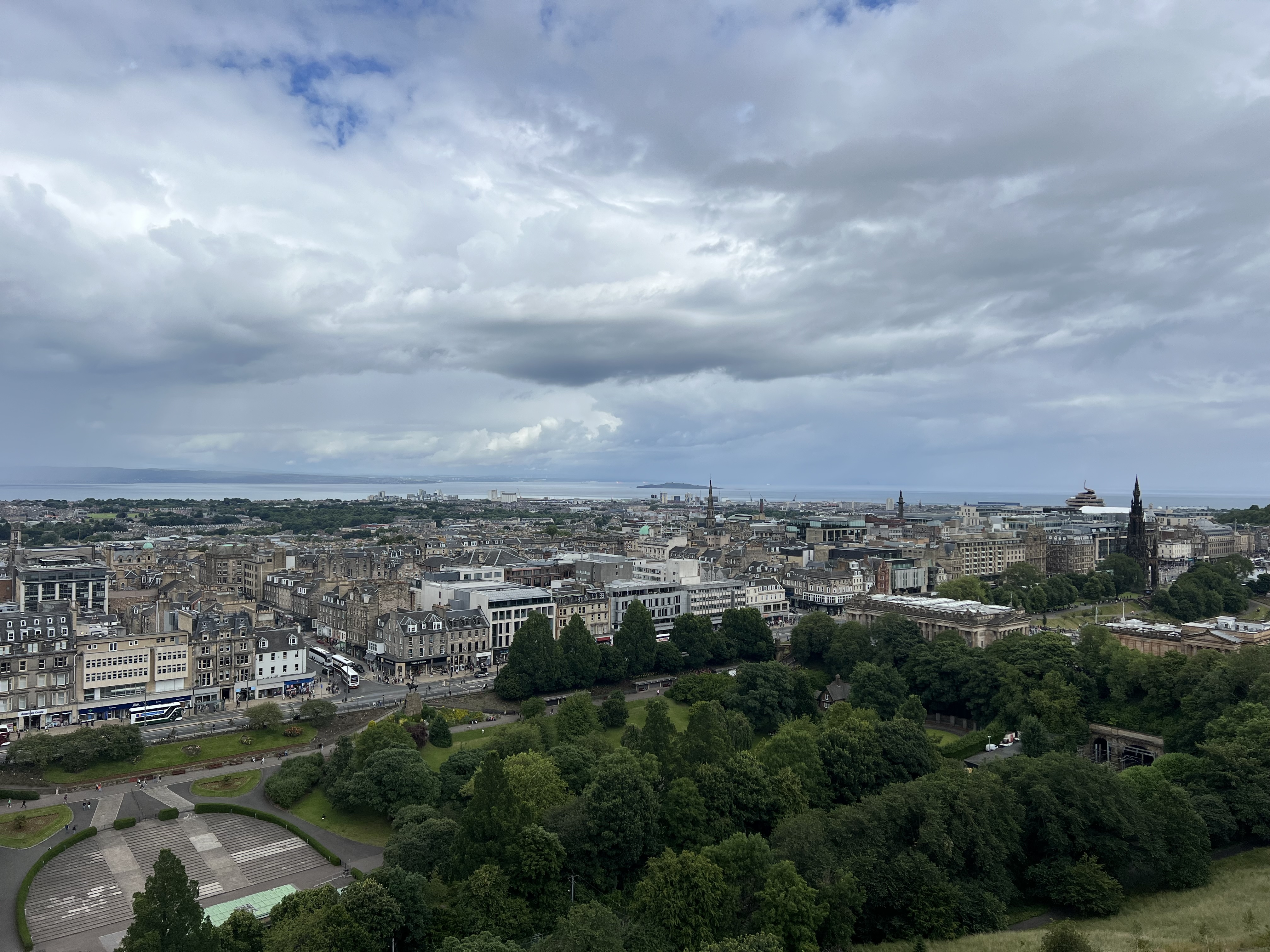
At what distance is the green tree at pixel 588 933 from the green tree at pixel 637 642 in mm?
43237

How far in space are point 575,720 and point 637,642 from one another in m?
21.0

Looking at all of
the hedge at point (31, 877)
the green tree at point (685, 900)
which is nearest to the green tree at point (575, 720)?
the green tree at point (685, 900)

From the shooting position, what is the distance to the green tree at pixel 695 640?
7850 cm

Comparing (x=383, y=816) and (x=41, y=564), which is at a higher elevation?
(x=41, y=564)

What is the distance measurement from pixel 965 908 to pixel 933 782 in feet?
21.3

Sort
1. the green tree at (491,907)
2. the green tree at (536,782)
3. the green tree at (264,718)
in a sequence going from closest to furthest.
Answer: the green tree at (491,907), the green tree at (536,782), the green tree at (264,718)

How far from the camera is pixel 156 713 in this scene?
61531 millimetres

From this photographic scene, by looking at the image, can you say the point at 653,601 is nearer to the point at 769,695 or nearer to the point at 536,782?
the point at 769,695

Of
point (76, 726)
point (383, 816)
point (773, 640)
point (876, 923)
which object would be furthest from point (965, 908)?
point (76, 726)

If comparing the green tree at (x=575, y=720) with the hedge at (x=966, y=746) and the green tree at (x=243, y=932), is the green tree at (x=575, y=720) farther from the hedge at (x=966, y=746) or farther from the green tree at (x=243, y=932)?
the hedge at (x=966, y=746)

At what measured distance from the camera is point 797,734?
160 feet

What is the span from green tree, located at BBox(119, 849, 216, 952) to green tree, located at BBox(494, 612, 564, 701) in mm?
39097

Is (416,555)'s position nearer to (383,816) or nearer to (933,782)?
(383,816)

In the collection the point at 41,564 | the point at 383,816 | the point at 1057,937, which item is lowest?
the point at 383,816
